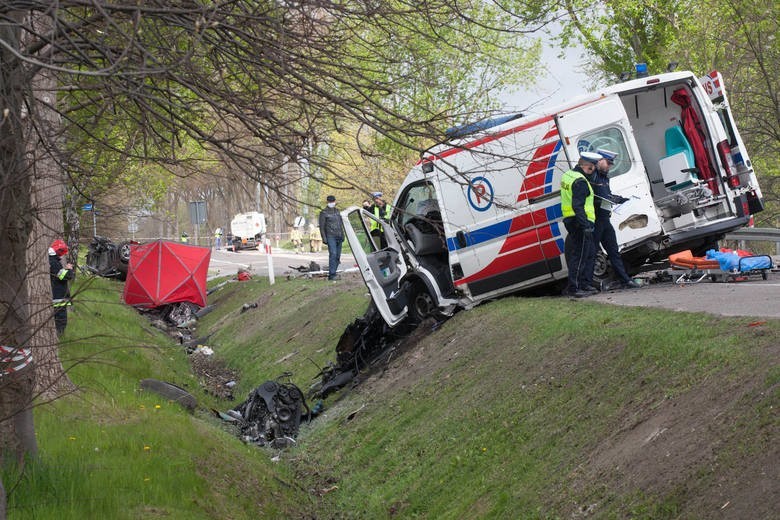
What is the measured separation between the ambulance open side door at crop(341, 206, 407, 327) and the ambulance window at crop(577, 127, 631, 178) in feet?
11.1

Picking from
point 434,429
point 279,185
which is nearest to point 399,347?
point 434,429

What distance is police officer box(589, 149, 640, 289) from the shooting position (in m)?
13.2

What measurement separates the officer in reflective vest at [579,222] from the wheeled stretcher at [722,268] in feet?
5.30

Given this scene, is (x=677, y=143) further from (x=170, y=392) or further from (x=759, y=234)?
(x=170, y=392)

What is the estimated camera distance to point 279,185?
6.79m

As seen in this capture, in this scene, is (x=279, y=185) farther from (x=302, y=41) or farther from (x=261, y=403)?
(x=261, y=403)

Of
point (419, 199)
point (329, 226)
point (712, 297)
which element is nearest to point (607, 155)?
point (712, 297)

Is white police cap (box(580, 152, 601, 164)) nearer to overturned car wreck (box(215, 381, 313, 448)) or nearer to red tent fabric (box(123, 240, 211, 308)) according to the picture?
overturned car wreck (box(215, 381, 313, 448))

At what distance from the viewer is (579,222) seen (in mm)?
13172

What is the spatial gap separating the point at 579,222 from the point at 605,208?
47 centimetres

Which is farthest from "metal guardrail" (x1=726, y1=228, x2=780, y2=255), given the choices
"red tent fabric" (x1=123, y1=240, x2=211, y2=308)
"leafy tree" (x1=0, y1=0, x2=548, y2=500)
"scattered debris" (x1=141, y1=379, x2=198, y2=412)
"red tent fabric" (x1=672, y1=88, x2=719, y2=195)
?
"red tent fabric" (x1=123, y1=240, x2=211, y2=308)

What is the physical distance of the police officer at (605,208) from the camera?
13242 millimetres

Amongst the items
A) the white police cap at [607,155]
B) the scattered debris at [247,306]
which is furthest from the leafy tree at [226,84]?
the scattered debris at [247,306]

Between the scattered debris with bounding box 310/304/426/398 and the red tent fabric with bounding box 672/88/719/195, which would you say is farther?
the scattered debris with bounding box 310/304/426/398
